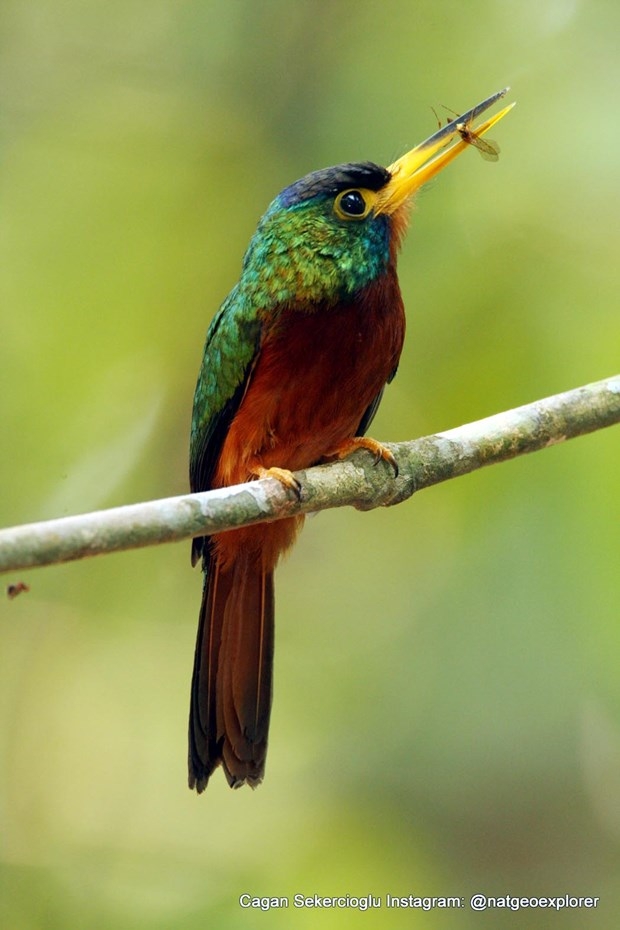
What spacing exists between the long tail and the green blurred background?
1.81 feet

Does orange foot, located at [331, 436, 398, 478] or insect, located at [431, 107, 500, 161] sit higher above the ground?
insect, located at [431, 107, 500, 161]

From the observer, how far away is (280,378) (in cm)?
278

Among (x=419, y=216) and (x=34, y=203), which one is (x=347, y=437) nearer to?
(x=419, y=216)

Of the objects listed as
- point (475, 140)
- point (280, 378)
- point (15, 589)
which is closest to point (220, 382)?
point (280, 378)

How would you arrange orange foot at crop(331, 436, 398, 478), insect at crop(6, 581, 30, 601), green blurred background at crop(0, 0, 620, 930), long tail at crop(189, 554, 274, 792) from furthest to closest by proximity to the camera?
green blurred background at crop(0, 0, 620, 930)
long tail at crop(189, 554, 274, 792)
orange foot at crop(331, 436, 398, 478)
insect at crop(6, 581, 30, 601)

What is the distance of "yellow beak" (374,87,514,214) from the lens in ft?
9.80

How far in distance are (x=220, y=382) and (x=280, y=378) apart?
24cm

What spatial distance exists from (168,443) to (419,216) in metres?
1.18

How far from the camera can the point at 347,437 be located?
9.57 ft

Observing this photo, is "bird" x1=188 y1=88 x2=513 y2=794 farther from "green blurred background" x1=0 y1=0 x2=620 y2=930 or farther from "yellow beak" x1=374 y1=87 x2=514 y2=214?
"green blurred background" x1=0 y1=0 x2=620 y2=930

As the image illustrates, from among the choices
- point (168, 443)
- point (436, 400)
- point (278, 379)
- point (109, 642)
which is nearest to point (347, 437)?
point (278, 379)

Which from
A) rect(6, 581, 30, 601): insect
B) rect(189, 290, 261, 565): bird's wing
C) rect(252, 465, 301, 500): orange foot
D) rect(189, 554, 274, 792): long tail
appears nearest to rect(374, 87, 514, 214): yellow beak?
rect(189, 290, 261, 565): bird's wing

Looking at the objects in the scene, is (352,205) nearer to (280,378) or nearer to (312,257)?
(312,257)

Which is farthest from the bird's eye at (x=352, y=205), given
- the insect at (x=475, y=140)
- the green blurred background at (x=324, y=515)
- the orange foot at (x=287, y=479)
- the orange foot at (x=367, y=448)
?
the orange foot at (x=287, y=479)
